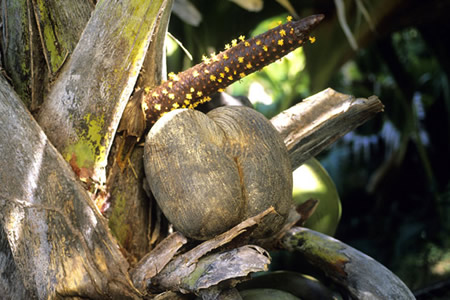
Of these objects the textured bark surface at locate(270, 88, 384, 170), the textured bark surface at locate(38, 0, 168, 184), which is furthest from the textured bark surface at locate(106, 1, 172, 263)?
the textured bark surface at locate(270, 88, 384, 170)

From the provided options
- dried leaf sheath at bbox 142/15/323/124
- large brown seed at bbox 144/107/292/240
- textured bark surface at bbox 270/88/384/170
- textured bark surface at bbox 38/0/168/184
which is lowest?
textured bark surface at bbox 270/88/384/170

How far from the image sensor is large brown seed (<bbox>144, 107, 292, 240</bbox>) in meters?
0.50

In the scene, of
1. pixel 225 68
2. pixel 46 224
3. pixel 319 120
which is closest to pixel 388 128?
pixel 319 120

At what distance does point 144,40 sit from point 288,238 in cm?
31

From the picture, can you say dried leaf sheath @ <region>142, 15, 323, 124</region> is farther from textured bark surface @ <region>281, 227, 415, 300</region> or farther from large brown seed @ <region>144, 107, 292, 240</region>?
textured bark surface @ <region>281, 227, 415, 300</region>

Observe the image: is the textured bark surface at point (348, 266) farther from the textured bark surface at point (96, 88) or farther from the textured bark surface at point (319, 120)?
the textured bark surface at point (96, 88)

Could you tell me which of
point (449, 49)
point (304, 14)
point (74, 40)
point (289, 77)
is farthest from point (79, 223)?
point (289, 77)

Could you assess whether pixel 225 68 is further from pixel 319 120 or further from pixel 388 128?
pixel 388 128

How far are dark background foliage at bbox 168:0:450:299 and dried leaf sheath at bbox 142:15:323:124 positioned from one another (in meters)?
0.29

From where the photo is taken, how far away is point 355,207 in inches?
66.7

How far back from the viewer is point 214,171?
19.6 inches

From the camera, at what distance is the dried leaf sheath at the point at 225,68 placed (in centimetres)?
50

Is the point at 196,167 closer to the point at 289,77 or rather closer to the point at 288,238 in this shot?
the point at 288,238

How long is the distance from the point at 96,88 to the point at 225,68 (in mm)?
139
